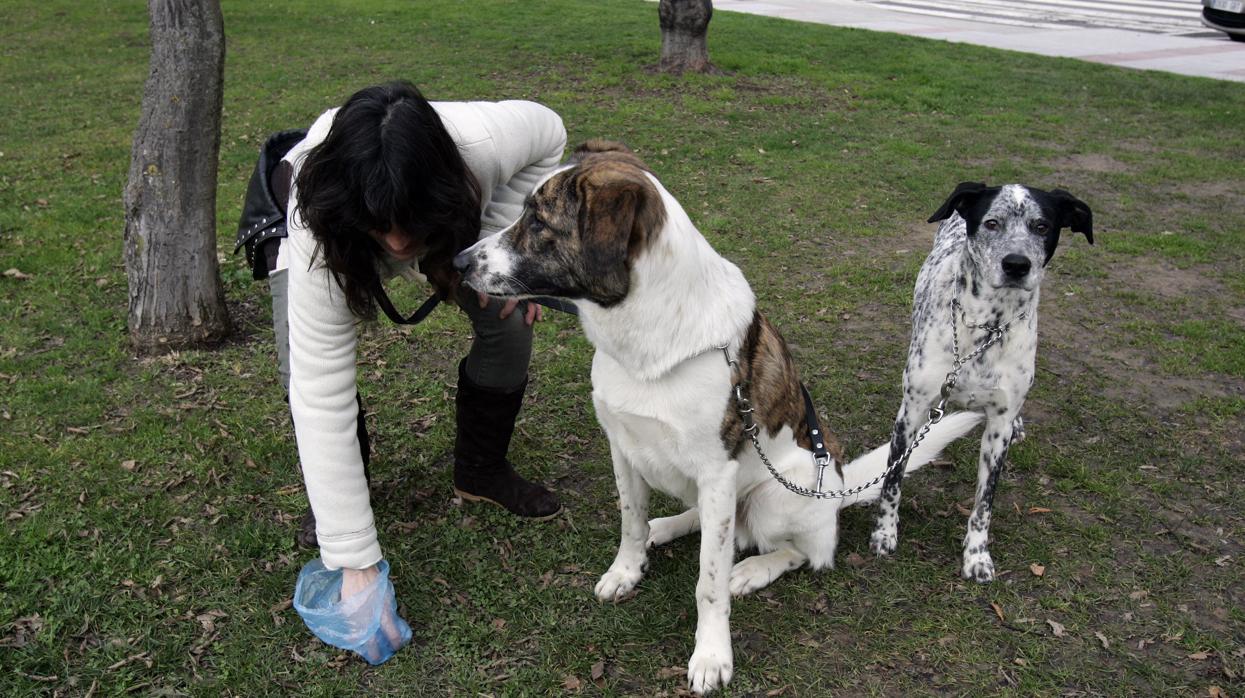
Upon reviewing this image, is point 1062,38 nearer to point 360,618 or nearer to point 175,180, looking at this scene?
point 175,180

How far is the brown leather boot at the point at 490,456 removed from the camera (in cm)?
367

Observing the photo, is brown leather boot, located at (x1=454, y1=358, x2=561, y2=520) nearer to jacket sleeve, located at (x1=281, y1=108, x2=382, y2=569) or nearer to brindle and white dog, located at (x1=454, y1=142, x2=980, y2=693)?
brindle and white dog, located at (x1=454, y1=142, x2=980, y2=693)

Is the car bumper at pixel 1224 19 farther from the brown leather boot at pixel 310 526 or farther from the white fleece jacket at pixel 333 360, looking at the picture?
the brown leather boot at pixel 310 526

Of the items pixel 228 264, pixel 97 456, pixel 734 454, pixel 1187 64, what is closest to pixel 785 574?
pixel 734 454

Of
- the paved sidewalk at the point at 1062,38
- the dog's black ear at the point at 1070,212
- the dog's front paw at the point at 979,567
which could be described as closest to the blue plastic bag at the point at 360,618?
the dog's front paw at the point at 979,567

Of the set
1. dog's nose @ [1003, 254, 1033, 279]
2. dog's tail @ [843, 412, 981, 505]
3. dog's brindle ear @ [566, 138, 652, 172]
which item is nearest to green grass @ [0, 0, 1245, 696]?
dog's tail @ [843, 412, 981, 505]

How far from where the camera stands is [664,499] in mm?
4012

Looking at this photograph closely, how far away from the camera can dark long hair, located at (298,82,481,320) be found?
7.95 feet

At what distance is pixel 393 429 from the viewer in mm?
4414

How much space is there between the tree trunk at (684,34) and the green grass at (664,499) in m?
2.62

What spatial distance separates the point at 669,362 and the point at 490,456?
1296 mm

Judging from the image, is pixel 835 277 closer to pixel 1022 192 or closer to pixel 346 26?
pixel 1022 192

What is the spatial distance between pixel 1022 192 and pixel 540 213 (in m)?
1.86

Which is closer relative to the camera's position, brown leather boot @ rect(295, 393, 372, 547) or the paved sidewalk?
brown leather boot @ rect(295, 393, 372, 547)
